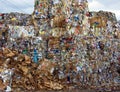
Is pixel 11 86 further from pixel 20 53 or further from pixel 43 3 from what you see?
pixel 43 3

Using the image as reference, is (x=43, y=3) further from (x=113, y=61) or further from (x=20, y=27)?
(x=113, y=61)

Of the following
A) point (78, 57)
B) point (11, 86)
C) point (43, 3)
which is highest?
point (43, 3)

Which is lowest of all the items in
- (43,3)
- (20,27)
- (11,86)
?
(11,86)

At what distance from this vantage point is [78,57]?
12977 mm

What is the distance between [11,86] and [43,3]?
3.56 metres

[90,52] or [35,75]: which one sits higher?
[90,52]

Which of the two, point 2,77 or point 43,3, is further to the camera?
point 43,3

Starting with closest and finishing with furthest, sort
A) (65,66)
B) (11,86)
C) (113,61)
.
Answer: (11,86) → (65,66) → (113,61)

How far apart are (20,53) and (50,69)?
4.31ft

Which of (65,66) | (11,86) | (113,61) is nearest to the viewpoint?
(11,86)

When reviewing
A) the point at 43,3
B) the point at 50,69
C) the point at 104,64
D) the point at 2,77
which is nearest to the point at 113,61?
the point at 104,64

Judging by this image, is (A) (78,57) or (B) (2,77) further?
(A) (78,57)

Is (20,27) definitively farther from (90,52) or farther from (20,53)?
(90,52)

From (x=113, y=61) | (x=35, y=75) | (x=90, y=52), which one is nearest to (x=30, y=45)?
(x=35, y=75)
